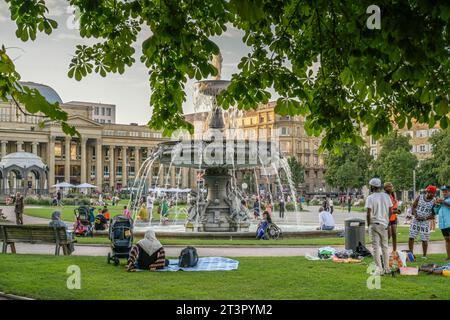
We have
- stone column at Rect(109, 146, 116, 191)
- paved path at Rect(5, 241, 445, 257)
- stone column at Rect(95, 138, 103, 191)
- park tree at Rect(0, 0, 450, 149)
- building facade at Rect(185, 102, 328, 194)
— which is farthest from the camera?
stone column at Rect(109, 146, 116, 191)

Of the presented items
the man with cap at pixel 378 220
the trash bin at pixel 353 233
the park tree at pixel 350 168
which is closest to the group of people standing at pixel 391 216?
the man with cap at pixel 378 220

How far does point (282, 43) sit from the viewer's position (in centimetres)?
984

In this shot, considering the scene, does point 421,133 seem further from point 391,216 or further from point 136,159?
point 391,216

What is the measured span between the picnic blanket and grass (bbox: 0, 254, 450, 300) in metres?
0.32

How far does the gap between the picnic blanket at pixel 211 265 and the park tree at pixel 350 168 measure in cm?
7435

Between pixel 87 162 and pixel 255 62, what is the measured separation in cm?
12414

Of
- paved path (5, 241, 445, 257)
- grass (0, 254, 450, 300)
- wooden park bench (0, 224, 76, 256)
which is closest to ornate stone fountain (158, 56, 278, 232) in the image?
paved path (5, 241, 445, 257)

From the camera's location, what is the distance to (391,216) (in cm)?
1593

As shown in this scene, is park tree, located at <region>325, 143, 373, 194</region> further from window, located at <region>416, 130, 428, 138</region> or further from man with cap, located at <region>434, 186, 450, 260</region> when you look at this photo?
man with cap, located at <region>434, 186, 450, 260</region>

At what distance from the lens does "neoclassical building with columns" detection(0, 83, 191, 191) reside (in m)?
119

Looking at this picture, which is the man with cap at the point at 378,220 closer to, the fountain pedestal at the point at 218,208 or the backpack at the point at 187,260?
the backpack at the point at 187,260

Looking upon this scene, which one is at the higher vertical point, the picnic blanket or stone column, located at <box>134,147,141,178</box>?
stone column, located at <box>134,147,141,178</box>

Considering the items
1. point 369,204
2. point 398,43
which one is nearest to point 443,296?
point 369,204

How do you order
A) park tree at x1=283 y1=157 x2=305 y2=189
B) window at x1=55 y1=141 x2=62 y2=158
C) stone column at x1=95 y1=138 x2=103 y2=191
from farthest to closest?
stone column at x1=95 y1=138 x2=103 y2=191 < window at x1=55 y1=141 x2=62 y2=158 < park tree at x1=283 y1=157 x2=305 y2=189
